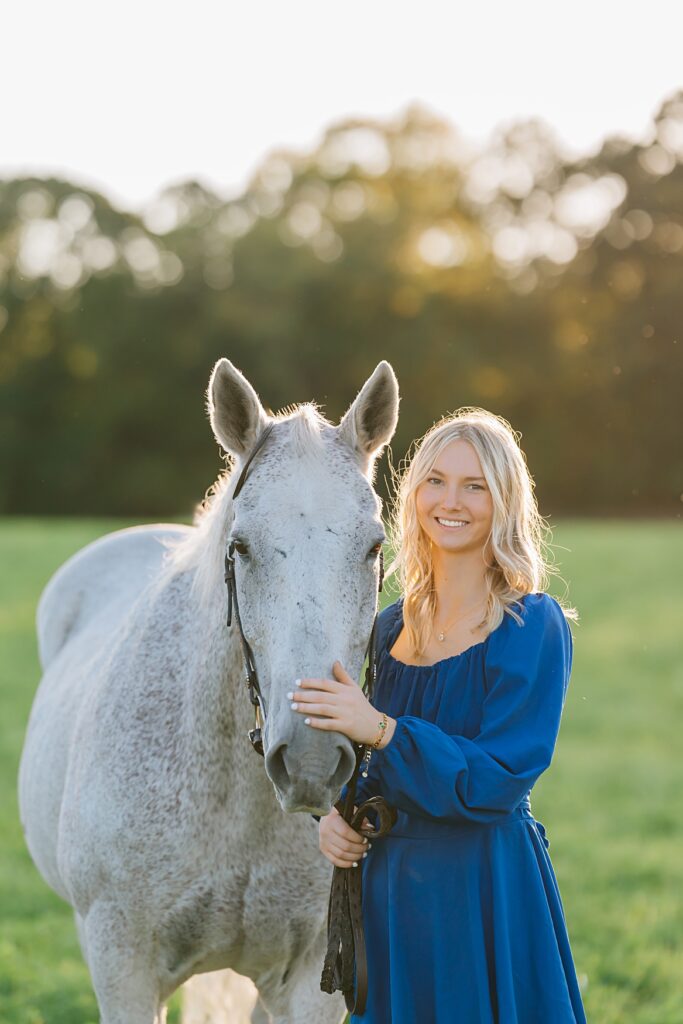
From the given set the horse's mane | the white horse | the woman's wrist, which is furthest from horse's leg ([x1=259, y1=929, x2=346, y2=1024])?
the horse's mane

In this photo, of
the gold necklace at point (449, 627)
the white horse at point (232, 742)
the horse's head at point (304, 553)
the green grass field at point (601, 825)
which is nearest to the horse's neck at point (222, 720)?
the white horse at point (232, 742)

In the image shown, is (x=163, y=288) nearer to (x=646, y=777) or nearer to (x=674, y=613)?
(x=674, y=613)

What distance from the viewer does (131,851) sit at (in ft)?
9.23

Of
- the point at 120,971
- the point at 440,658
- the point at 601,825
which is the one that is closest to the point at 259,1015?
the point at 120,971

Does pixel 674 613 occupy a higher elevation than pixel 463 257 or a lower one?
lower

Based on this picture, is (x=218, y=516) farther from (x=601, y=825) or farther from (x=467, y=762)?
(x=601, y=825)

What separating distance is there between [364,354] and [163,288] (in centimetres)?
619

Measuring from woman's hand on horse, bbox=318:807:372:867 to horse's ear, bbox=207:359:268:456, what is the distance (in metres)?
0.89

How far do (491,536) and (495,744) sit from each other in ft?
1.63

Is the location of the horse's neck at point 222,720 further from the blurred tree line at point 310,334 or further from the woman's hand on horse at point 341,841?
the blurred tree line at point 310,334

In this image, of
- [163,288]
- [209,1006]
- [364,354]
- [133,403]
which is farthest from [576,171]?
[209,1006]

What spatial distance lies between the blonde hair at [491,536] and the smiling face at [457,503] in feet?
0.06

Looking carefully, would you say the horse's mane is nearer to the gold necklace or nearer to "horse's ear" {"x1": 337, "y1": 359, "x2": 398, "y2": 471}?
"horse's ear" {"x1": 337, "y1": 359, "x2": 398, "y2": 471}

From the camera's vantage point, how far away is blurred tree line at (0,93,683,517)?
101 ft
